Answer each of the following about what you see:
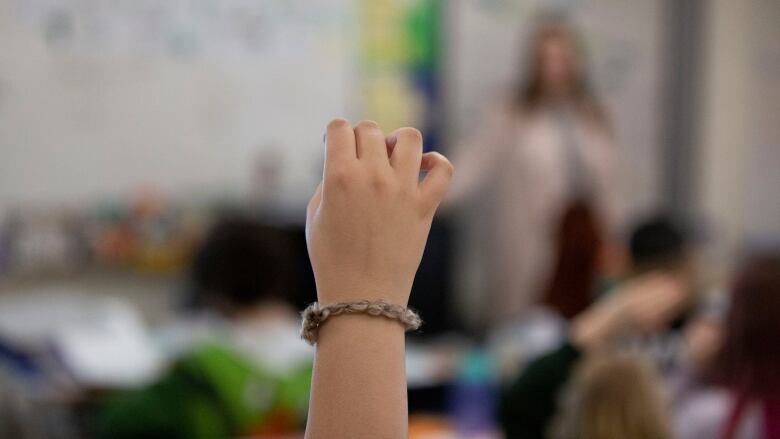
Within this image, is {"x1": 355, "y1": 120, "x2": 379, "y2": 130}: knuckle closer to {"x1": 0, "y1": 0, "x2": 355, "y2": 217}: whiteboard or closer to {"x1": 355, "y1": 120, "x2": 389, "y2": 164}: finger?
{"x1": 355, "y1": 120, "x2": 389, "y2": 164}: finger

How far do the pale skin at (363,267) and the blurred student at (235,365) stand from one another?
1.33m

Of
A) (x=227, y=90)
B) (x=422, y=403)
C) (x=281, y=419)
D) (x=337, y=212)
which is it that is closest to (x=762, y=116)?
(x=227, y=90)

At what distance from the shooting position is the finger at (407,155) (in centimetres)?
69

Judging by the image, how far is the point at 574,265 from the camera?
9.80 ft

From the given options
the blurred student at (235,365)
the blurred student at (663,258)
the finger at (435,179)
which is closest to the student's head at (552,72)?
the blurred student at (663,258)

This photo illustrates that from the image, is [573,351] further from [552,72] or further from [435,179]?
[552,72]

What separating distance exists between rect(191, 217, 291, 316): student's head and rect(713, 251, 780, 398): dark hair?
1.00 meters

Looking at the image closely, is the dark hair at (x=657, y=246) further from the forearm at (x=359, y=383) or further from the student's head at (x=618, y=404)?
the forearm at (x=359, y=383)

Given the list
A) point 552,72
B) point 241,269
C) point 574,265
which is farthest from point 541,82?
point 241,269

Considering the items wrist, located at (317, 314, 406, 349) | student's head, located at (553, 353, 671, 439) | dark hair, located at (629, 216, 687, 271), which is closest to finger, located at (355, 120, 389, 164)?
wrist, located at (317, 314, 406, 349)

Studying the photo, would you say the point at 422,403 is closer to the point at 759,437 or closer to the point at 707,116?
the point at 759,437

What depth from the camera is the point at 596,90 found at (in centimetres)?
529

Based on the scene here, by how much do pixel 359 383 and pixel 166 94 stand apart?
145 inches

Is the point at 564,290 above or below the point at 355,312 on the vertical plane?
below
